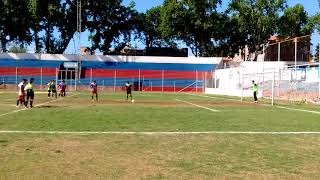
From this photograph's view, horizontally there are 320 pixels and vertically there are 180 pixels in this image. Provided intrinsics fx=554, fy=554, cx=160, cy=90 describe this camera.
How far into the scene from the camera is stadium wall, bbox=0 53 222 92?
77.6 metres

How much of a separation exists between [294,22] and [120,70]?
2952 cm

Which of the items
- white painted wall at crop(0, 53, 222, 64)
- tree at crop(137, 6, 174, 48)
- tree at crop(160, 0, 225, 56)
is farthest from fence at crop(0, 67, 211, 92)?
tree at crop(137, 6, 174, 48)

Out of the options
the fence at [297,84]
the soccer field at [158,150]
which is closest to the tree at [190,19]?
the fence at [297,84]

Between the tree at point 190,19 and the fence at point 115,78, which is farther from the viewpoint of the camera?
the tree at point 190,19

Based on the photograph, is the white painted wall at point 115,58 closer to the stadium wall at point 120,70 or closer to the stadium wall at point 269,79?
the stadium wall at point 120,70

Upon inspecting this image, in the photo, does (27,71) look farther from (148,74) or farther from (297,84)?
(297,84)

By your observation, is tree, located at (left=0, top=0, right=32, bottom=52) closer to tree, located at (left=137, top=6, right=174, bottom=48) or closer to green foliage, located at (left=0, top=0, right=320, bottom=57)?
green foliage, located at (left=0, top=0, right=320, bottom=57)

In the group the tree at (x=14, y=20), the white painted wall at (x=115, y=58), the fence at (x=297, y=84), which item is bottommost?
the fence at (x=297, y=84)

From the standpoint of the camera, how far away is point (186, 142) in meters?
14.0

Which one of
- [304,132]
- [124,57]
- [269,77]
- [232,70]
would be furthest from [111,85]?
[304,132]

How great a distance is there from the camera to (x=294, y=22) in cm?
8888

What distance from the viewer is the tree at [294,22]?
8875 cm

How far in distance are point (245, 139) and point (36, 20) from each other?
7498cm

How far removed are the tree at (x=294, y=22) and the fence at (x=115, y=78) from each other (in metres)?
16.5
